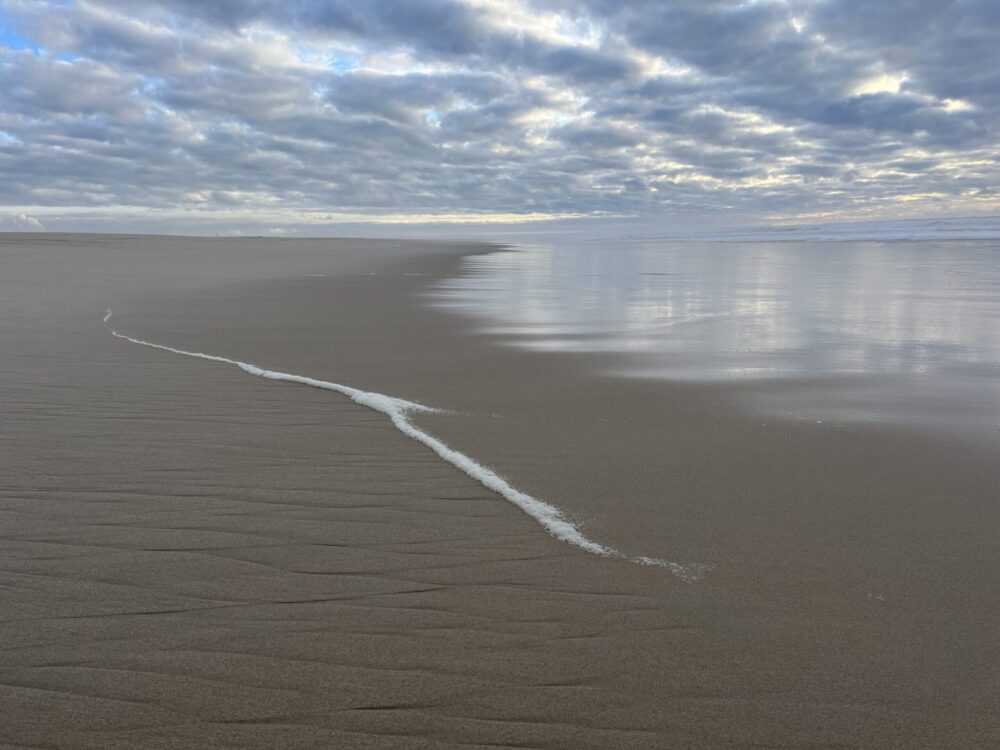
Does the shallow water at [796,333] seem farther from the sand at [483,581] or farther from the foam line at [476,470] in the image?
the foam line at [476,470]

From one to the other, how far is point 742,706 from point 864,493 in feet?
7.36

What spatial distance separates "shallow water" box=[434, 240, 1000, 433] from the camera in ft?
21.4

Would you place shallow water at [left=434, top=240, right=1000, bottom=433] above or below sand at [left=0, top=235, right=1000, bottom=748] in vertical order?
above

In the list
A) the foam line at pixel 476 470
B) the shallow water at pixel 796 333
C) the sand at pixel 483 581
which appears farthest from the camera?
the shallow water at pixel 796 333

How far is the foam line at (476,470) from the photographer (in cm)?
341

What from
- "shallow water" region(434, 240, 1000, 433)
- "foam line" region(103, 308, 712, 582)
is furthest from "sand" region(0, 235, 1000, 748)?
"shallow water" region(434, 240, 1000, 433)

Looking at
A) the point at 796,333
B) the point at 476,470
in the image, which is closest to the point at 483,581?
the point at 476,470

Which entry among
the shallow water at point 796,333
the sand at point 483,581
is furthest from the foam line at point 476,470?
the shallow water at point 796,333

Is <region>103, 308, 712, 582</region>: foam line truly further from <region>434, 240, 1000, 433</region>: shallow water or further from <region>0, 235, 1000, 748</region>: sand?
<region>434, 240, 1000, 433</region>: shallow water

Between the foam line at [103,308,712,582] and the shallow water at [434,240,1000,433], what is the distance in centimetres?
262

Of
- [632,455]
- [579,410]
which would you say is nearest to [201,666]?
[632,455]

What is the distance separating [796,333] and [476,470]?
7341 millimetres

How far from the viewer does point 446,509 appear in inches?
157

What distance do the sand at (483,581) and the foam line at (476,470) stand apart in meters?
0.08
